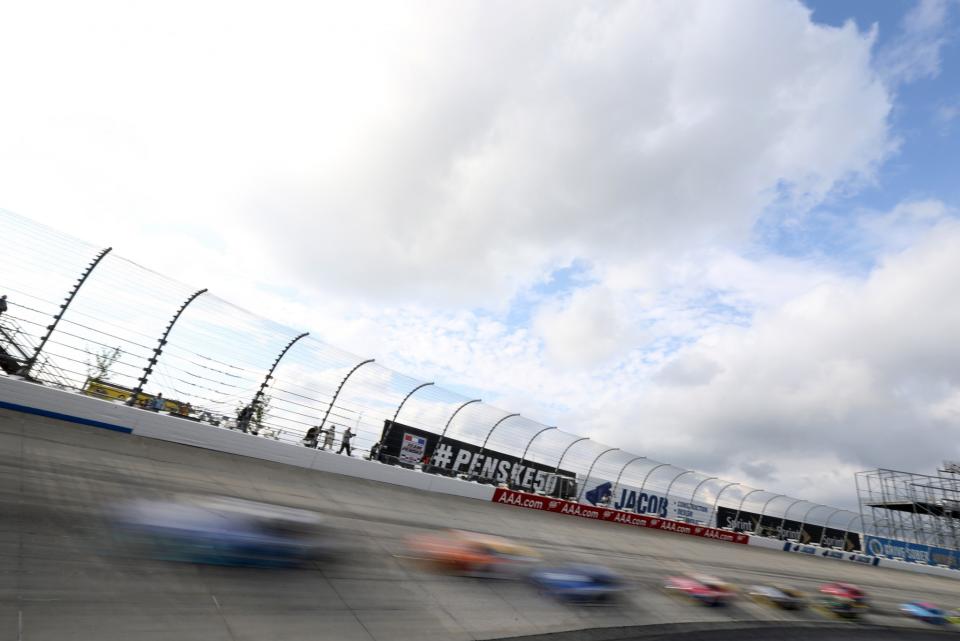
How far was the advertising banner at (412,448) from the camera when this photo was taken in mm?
21312

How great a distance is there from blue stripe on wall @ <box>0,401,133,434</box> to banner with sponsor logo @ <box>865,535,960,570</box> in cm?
5052

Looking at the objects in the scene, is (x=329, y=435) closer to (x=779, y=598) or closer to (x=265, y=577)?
(x=265, y=577)

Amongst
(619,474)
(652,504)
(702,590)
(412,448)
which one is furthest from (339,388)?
(652,504)

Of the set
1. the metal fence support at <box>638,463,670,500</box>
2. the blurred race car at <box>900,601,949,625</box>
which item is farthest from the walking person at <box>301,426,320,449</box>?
the blurred race car at <box>900,601,949,625</box>

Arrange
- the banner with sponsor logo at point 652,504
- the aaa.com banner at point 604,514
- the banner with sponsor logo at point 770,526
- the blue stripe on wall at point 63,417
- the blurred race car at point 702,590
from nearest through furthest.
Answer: the blue stripe on wall at point 63,417 < the blurred race car at point 702,590 < the aaa.com banner at point 604,514 < the banner with sponsor logo at point 652,504 < the banner with sponsor logo at point 770,526

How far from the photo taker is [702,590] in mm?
13734

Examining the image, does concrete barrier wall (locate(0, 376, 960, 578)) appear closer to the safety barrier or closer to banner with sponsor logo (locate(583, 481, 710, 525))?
banner with sponsor logo (locate(583, 481, 710, 525))

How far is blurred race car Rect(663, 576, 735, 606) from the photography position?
13.6 meters

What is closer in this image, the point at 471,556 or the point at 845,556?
the point at 471,556

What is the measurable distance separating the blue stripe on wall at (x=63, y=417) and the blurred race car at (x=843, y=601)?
22359mm

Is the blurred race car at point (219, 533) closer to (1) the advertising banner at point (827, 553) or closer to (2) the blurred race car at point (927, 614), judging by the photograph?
(2) the blurred race car at point (927, 614)

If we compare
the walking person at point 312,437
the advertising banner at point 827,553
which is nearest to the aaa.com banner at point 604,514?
the advertising banner at point 827,553

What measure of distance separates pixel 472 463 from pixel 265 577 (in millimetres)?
15625

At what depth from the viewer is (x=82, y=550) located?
6504 mm
